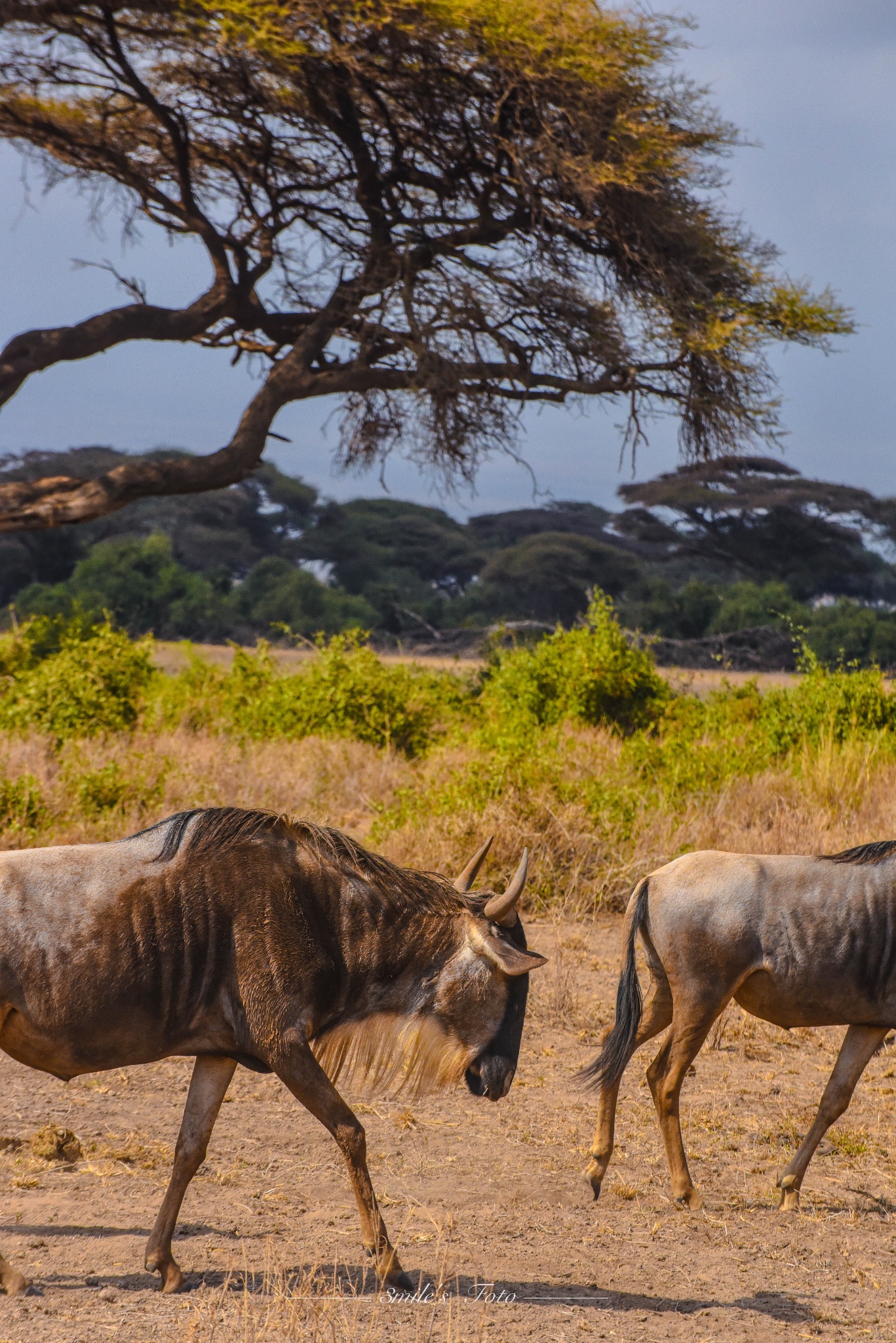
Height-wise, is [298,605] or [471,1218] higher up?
[298,605]

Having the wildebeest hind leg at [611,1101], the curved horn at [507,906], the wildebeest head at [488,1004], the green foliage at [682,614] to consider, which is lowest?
the wildebeest hind leg at [611,1101]

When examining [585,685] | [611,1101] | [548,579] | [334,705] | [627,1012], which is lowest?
[611,1101]

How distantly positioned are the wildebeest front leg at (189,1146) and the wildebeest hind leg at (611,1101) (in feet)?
4.64

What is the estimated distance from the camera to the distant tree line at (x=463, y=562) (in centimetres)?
3133

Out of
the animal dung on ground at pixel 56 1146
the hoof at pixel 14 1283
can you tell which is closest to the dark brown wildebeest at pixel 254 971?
the hoof at pixel 14 1283

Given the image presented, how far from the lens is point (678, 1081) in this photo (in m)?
4.32

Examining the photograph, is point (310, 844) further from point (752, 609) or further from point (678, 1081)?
point (752, 609)

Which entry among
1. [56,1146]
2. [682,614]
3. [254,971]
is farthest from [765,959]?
[682,614]

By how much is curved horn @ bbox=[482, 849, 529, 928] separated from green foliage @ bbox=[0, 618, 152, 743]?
26.8ft

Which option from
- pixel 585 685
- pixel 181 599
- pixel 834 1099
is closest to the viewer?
pixel 834 1099

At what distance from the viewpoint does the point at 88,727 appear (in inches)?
454

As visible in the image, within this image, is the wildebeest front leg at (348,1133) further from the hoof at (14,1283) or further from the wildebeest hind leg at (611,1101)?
the wildebeest hind leg at (611,1101)

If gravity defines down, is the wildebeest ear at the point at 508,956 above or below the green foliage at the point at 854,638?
below

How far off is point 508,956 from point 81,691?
29.7ft
